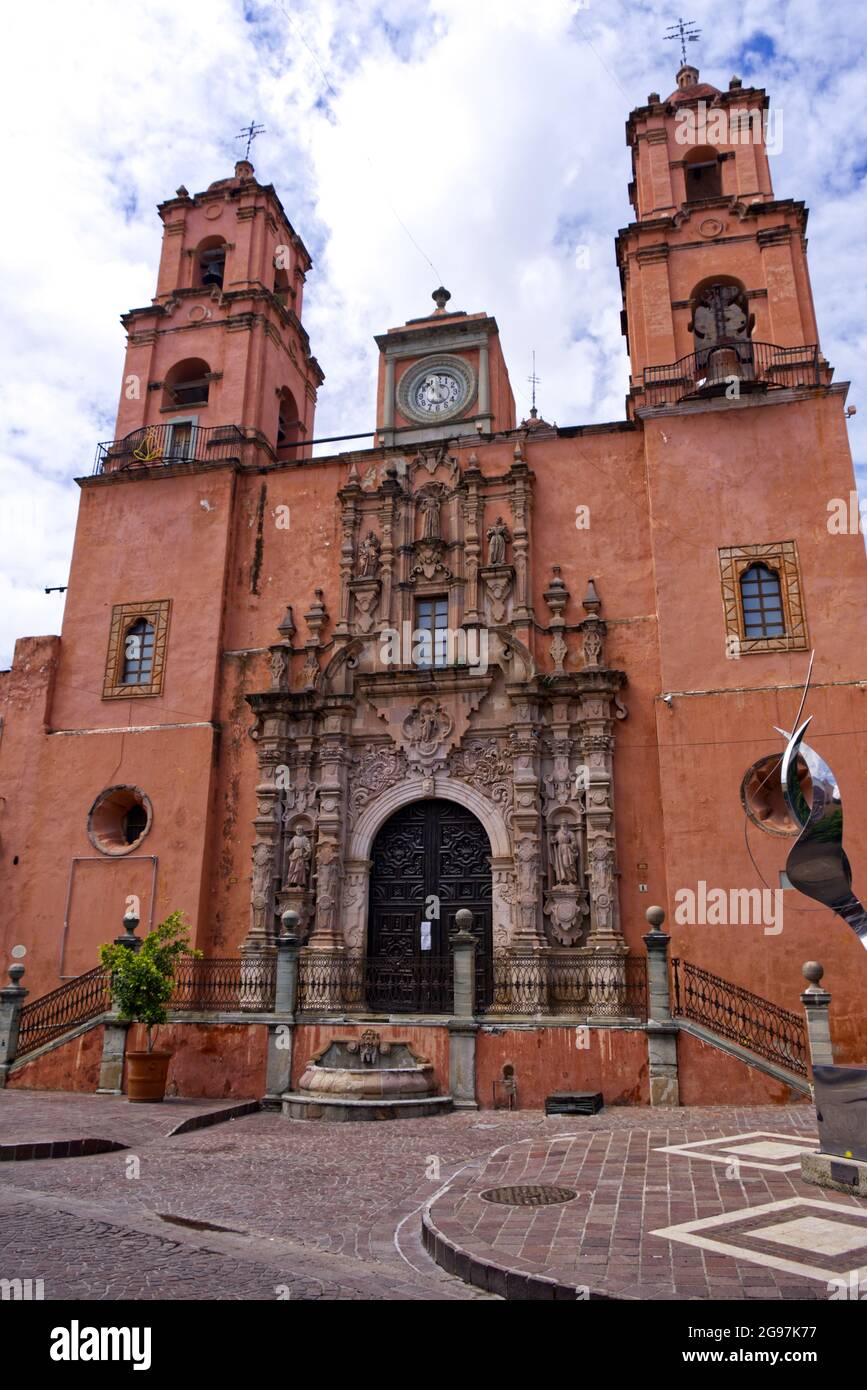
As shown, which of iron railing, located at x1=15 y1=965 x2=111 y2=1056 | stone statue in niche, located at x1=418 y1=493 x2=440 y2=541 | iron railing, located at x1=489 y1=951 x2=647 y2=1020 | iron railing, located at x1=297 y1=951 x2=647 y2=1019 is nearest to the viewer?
iron railing, located at x1=489 y1=951 x2=647 y2=1020

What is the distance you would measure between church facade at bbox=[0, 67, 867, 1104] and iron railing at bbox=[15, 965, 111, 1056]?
33.4 inches

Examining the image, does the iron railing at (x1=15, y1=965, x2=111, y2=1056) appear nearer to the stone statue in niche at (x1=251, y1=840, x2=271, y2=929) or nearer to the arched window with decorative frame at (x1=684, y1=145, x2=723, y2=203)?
the stone statue in niche at (x1=251, y1=840, x2=271, y2=929)

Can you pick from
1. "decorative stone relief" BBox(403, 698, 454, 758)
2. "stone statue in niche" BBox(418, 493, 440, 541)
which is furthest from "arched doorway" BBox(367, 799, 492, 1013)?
"stone statue in niche" BBox(418, 493, 440, 541)

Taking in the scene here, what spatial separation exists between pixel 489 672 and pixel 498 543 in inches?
97.7

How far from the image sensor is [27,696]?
18.6 m

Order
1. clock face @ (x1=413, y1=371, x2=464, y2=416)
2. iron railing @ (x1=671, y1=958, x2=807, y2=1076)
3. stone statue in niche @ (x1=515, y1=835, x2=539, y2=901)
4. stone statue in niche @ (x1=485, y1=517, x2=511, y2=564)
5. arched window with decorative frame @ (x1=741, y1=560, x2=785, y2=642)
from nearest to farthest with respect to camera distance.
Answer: iron railing @ (x1=671, y1=958, x2=807, y2=1076) < stone statue in niche @ (x1=515, y1=835, x2=539, y2=901) < arched window with decorative frame @ (x1=741, y1=560, x2=785, y2=642) < stone statue in niche @ (x1=485, y1=517, x2=511, y2=564) < clock face @ (x1=413, y1=371, x2=464, y2=416)

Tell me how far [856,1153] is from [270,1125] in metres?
7.14

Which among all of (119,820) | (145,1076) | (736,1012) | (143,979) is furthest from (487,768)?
(145,1076)

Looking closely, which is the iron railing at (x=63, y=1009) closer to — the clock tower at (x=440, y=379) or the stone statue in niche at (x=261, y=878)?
the stone statue in niche at (x=261, y=878)

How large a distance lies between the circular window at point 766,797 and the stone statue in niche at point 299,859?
7136 millimetres

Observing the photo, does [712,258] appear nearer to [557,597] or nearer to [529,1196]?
[557,597]

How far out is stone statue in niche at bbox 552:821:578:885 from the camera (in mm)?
15352

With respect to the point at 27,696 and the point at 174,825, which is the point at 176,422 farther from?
the point at 174,825

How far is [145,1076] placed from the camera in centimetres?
1295
